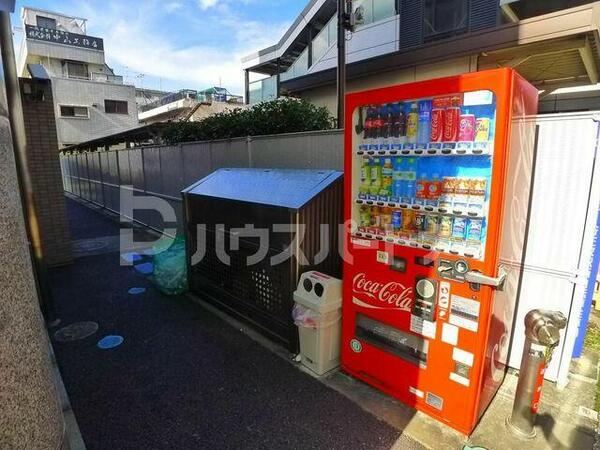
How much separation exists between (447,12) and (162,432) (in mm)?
10925

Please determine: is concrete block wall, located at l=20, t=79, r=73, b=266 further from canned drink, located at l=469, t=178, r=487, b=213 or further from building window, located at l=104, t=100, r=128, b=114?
building window, located at l=104, t=100, r=128, b=114

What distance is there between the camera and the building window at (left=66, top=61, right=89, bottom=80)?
28016 mm

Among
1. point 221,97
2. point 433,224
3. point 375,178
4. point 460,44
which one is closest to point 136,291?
point 375,178

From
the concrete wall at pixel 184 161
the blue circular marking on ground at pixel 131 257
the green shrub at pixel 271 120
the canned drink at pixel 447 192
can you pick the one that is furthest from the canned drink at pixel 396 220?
the blue circular marking on ground at pixel 131 257

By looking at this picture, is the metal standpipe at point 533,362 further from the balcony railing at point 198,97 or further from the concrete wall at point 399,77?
the balcony railing at point 198,97

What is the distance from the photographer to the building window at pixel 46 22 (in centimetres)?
2969

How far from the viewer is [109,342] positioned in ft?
12.7

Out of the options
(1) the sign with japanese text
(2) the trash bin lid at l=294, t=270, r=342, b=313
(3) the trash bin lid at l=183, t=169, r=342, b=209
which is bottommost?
(2) the trash bin lid at l=294, t=270, r=342, b=313

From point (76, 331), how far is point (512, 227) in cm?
451

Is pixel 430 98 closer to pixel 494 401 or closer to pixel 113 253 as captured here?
pixel 494 401

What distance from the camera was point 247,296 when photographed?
4117mm

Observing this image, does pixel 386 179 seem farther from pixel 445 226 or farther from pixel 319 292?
pixel 319 292

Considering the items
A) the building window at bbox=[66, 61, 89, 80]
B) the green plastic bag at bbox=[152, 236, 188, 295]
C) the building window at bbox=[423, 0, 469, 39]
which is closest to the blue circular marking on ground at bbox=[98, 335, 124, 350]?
the green plastic bag at bbox=[152, 236, 188, 295]

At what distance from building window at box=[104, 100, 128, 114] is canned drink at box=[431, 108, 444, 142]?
29.3 metres
